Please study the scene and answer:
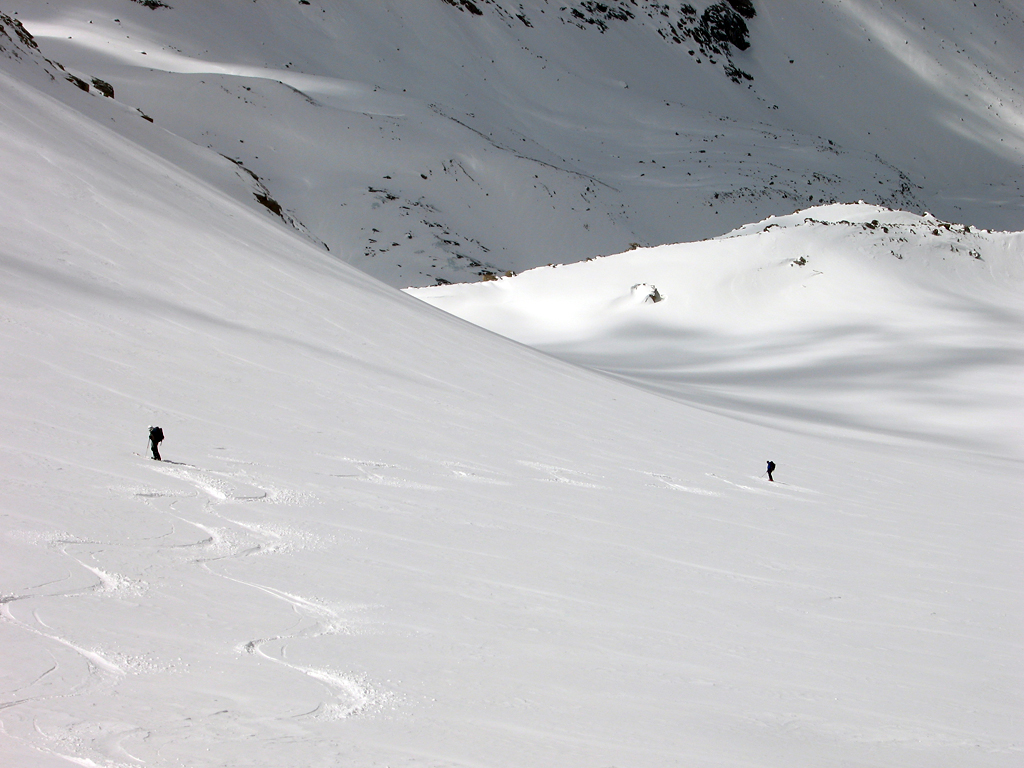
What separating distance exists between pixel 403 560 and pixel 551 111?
41.3m

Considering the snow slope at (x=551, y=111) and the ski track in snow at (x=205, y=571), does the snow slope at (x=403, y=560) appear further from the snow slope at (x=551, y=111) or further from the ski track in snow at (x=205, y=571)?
the snow slope at (x=551, y=111)

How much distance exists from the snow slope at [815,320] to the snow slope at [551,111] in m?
5.36

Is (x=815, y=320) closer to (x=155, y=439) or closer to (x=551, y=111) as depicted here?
(x=155, y=439)

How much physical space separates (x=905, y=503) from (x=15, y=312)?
235 inches

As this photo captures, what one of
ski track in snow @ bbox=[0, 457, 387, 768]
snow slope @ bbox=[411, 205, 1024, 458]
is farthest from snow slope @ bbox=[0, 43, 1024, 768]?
snow slope @ bbox=[411, 205, 1024, 458]

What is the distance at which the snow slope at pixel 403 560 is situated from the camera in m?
2.46

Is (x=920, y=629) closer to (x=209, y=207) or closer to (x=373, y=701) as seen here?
(x=373, y=701)

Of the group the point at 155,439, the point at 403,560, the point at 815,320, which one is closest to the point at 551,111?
the point at 815,320

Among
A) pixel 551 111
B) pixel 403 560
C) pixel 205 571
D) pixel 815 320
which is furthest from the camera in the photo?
pixel 551 111

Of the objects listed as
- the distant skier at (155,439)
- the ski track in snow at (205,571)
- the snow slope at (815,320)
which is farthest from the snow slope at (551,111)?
the ski track in snow at (205,571)

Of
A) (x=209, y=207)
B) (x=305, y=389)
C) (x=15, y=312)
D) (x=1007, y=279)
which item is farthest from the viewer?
(x=1007, y=279)

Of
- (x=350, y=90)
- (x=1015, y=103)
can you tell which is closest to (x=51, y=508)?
(x=350, y=90)

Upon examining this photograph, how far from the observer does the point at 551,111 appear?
141 ft

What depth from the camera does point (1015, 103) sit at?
52.9 m
